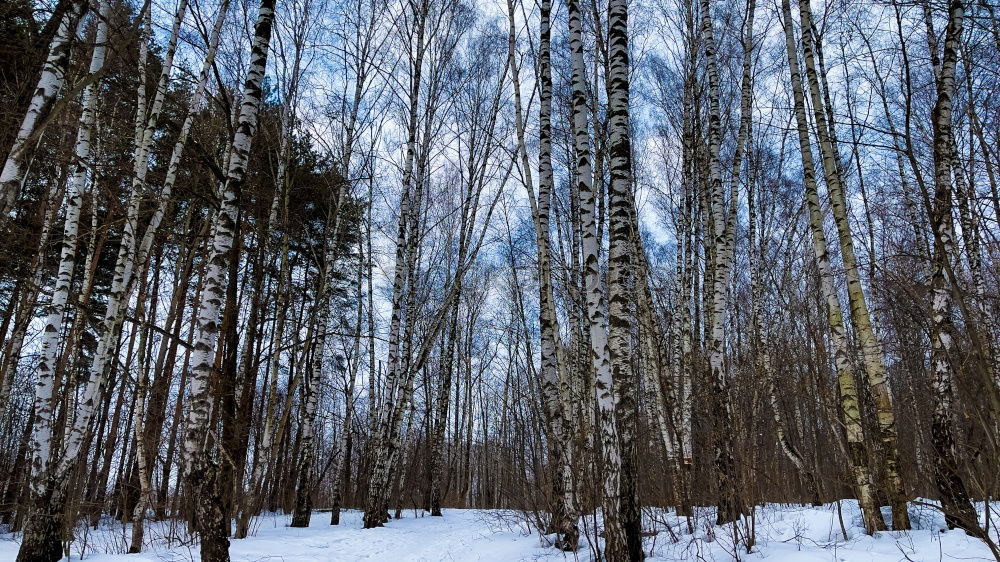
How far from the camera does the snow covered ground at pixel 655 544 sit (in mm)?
4414

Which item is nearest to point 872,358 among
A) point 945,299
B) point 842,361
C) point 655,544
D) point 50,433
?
point 842,361

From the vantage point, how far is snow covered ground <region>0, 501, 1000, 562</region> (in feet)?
14.5

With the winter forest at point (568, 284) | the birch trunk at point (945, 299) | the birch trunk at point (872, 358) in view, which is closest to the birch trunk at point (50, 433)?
the winter forest at point (568, 284)

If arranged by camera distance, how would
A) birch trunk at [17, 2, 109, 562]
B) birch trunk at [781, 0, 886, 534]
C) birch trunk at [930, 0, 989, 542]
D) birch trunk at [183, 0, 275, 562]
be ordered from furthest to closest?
birch trunk at [17, 2, 109, 562] → birch trunk at [781, 0, 886, 534] → birch trunk at [183, 0, 275, 562] → birch trunk at [930, 0, 989, 542]

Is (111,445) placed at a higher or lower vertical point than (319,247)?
lower

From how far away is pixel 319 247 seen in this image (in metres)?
15.1

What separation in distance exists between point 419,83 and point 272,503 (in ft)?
45.1

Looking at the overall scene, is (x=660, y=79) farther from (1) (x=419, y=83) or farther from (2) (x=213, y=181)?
(2) (x=213, y=181)

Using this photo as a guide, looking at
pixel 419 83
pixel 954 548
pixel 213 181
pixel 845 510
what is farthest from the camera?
pixel 419 83

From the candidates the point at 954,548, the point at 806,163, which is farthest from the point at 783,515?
the point at 806,163

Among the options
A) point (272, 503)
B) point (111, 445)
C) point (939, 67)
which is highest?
point (939, 67)

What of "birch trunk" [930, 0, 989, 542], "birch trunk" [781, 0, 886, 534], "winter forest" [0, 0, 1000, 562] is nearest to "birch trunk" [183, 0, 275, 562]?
"winter forest" [0, 0, 1000, 562]

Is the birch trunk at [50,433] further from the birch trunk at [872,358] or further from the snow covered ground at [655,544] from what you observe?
the birch trunk at [872,358]

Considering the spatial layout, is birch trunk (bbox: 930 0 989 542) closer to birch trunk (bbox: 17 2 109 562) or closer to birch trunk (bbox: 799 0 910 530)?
birch trunk (bbox: 799 0 910 530)
